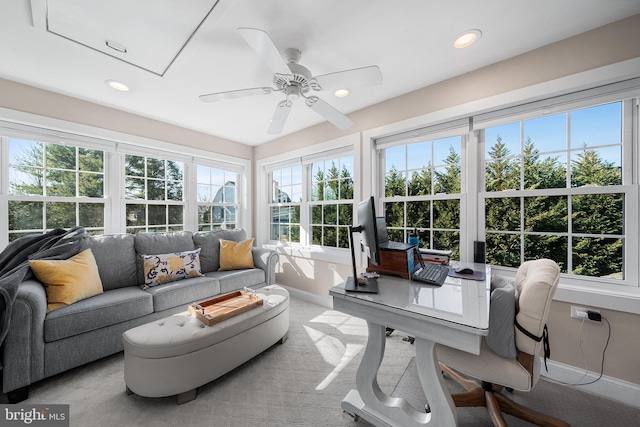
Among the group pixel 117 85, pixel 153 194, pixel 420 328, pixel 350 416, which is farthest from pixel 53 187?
pixel 420 328

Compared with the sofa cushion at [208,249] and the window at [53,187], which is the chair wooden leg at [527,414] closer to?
the sofa cushion at [208,249]

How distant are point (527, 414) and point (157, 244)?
11.6 feet

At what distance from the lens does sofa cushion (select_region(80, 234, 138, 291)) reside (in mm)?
2404

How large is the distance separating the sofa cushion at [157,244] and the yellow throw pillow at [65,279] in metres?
0.48

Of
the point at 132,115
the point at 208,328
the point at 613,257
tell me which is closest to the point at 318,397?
the point at 208,328

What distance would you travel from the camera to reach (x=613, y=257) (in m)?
1.76

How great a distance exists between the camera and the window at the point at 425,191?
2422 millimetres

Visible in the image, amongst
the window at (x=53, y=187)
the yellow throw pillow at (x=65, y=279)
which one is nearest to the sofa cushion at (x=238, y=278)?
the yellow throw pillow at (x=65, y=279)

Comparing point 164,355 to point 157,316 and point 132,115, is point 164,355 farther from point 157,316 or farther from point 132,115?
point 132,115

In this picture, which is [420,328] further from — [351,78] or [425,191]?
[425,191]

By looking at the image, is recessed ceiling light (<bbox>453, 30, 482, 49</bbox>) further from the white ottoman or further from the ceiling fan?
the white ottoman

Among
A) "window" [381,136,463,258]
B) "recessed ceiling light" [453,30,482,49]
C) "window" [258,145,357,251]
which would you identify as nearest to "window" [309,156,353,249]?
"window" [258,145,357,251]

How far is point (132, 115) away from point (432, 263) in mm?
3887

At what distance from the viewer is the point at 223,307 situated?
Result: 193cm
